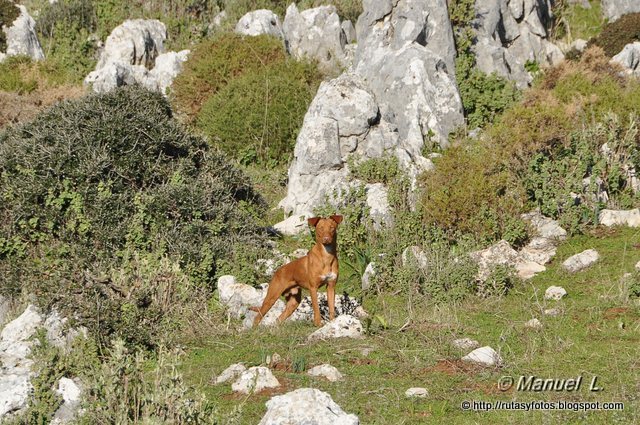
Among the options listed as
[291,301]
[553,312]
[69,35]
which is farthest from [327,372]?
[69,35]

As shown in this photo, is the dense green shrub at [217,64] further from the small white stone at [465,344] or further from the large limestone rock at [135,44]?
the small white stone at [465,344]

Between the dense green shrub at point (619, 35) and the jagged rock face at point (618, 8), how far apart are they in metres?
1.47

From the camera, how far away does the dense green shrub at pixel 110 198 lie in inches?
549

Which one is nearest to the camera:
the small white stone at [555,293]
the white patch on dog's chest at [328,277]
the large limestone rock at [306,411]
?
the large limestone rock at [306,411]

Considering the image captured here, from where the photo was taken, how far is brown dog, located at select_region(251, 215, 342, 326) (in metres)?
11.5

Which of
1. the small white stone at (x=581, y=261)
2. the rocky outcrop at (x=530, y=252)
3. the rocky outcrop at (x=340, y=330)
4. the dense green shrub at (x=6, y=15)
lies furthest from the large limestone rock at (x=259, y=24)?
the rocky outcrop at (x=340, y=330)

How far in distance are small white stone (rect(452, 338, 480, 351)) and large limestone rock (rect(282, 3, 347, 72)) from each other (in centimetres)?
1489

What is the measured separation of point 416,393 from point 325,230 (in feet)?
10.4

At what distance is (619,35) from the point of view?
24000 mm

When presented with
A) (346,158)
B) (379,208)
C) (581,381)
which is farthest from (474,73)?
(581,381)

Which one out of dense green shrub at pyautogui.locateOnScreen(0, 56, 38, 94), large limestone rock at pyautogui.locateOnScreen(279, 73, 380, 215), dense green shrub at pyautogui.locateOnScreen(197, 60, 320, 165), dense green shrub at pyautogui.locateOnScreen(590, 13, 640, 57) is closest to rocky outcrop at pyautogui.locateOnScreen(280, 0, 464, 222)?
large limestone rock at pyautogui.locateOnScreen(279, 73, 380, 215)

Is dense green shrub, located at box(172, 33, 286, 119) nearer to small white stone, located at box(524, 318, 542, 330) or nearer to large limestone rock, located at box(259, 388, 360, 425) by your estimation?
small white stone, located at box(524, 318, 542, 330)

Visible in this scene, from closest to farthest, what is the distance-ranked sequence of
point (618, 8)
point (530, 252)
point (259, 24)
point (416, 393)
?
1. point (416, 393)
2. point (530, 252)
3. point (259, 24)
4. point (618, 8)

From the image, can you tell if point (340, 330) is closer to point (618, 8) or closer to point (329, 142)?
point (329, 142)
